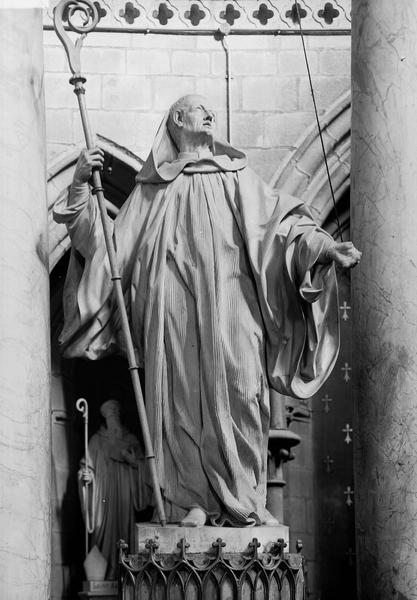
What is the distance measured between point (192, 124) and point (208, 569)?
2.08 m

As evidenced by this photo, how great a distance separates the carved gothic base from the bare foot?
32 mm

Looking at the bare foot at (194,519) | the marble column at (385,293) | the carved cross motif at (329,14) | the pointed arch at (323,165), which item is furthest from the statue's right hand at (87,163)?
the carved cross motif at (329,14)

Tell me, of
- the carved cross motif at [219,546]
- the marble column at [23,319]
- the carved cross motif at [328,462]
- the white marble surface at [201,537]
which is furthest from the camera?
the carved cross motif at [328,462]

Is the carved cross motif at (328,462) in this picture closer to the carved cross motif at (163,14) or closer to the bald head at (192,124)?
the carved cross motif at (163,14)

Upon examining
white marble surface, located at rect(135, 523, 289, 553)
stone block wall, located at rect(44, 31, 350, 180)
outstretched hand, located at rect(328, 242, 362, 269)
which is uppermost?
stone block wall, located at rect(44, 31, 350, 180)

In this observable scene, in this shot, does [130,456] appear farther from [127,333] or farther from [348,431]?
[127,333]

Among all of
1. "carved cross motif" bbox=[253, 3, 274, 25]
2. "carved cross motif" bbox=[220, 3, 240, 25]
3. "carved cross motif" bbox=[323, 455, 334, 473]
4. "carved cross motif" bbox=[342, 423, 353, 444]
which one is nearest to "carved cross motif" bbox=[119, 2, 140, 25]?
"carved cross motif" bbox=[220, 3, 240, 25]

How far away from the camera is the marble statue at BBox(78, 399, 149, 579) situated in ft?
34.9

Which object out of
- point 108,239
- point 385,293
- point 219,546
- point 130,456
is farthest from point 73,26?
point 130,456

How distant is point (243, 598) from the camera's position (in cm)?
803

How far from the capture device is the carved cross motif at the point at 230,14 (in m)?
11.5

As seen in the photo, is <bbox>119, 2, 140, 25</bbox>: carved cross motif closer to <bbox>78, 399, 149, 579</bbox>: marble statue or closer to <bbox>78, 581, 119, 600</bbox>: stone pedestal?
<bbox>78, 399, 149, 579</bbox>: marble statue

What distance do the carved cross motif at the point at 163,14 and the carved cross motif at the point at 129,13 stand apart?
0.11m

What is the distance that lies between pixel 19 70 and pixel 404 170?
6.05ft
